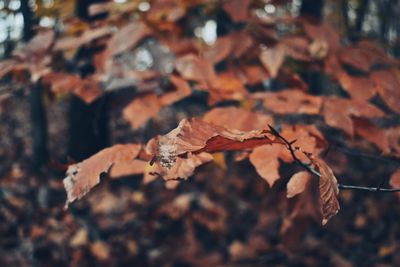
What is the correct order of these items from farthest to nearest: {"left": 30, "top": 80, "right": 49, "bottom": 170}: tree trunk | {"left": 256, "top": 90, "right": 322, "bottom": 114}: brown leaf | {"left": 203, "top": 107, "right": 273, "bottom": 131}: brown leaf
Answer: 1. {"left": 30, "top": 80, "right": 49, "bottom": 170}: tree trunk
2. {"left": 256, "top": 90, "right": 322, "bottom": 114}: brown leaf
3. {"left": 203, "top": 107, "right": 273, "bottom": 131}: brown leaf

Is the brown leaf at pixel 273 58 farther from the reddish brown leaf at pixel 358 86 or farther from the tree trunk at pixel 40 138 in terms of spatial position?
the tree trunk at pixel 40 138

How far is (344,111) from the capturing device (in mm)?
1187

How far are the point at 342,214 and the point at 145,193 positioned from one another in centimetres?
140

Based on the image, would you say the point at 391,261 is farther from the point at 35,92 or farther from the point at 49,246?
the point at 35,92

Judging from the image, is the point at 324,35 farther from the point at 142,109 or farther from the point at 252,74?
the point at 142,109

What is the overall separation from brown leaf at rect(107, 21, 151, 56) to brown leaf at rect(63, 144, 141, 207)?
490mm

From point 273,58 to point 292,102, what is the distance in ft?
0.62

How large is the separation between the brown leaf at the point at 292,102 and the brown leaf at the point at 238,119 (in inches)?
3.7

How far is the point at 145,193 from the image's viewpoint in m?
2.91

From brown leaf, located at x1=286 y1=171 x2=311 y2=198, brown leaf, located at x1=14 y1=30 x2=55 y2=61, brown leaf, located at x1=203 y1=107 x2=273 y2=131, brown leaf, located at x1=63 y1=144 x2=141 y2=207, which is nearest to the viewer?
brown leaf, located at x1=63 y1=144 x2=141 y2=207

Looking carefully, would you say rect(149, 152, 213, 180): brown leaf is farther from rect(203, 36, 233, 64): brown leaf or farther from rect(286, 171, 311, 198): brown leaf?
rect(203, 36, 233, 64): brown leaf

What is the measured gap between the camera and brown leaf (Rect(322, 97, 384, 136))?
116 cm

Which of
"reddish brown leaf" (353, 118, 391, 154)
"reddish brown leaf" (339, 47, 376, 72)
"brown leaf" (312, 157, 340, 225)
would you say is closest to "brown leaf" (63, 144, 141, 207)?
"brown leaf" (312, 157, 340, 225)

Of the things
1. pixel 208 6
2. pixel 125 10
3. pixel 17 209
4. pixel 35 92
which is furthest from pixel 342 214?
pixel 35 92
